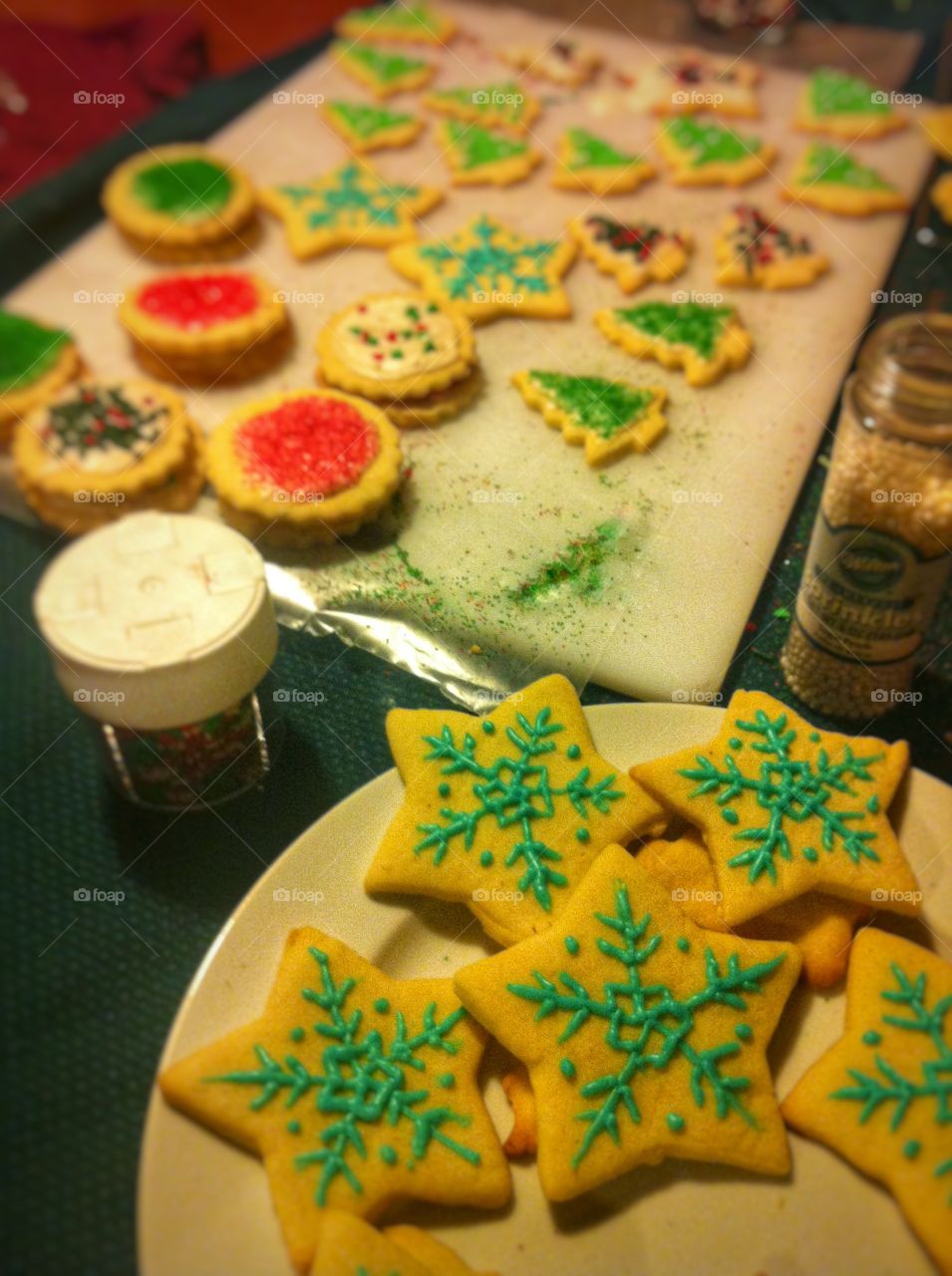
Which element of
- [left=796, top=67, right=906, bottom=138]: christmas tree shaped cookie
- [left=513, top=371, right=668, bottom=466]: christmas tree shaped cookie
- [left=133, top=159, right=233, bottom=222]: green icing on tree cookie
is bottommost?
[left=513, top=371, right=668, bottom=466]: christmas tree shaped cookie

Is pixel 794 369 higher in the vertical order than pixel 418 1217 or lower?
higher

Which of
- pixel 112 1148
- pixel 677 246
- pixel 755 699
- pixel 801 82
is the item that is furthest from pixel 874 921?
pixel 801 82

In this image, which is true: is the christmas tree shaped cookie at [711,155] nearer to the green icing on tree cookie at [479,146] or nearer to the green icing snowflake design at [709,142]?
the green icing snowflake design at [709,142]

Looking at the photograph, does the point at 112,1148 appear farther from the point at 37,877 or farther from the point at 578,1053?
the point at 578,1053

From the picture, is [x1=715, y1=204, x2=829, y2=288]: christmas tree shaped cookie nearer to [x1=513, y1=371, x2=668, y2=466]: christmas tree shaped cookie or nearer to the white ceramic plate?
[x1=513, y1=371, x2=668, y2=466]: christmas tree shaped cookie

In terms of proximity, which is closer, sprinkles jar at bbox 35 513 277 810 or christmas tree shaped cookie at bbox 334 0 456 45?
sprinkles jar at bbox 35 513 277 810

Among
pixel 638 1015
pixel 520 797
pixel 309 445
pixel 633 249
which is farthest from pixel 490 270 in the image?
→ pixel 638 1015

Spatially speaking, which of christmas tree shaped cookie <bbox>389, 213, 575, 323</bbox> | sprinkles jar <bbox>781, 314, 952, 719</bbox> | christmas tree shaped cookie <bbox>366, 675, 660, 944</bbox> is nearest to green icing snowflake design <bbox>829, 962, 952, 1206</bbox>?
christmas tree shaped cookie <bbox>366, 675, 660, 944</bbox>
